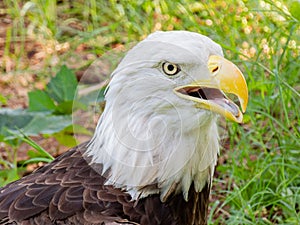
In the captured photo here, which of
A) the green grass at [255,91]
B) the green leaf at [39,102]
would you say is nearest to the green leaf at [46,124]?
the green leaf at [39,102]

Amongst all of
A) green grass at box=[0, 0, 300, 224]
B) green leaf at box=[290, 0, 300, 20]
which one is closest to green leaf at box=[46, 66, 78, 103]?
green grass at box=[0, 0, 300, 224]

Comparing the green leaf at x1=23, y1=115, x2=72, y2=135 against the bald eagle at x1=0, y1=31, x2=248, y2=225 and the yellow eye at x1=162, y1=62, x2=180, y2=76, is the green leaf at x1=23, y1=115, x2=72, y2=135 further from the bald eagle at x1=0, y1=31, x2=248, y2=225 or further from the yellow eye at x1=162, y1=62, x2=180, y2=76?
the yellow eye at x1=162, y1=62, x2=180, y2=76

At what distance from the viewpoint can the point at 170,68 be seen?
12.4 ft

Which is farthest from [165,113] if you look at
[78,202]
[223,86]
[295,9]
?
[295,9]

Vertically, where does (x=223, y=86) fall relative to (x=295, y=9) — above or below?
above

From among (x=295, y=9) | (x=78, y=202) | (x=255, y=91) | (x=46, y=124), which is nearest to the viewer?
(x=78, y=202)

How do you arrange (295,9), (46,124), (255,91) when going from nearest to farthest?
(295,9), (46,124), (255,91)

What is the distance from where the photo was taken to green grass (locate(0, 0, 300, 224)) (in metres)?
5.19

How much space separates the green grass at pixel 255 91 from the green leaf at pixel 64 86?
952mm

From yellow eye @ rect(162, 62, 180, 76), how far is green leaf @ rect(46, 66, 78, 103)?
2.16 m

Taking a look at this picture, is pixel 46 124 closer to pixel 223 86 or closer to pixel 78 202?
pixel 78 202

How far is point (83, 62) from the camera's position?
23.6ft

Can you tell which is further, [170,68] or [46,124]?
[46,124]

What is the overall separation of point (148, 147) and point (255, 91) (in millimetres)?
2163
